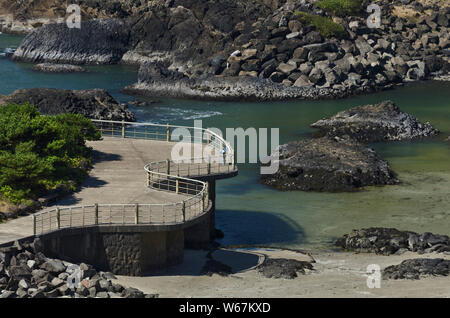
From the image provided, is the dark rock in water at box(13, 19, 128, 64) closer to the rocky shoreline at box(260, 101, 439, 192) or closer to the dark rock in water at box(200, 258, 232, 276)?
the rocky shoreline at box(260, 101, 439, 192)

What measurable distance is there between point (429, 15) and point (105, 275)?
101494mm

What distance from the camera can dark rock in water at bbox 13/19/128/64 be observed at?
129000 millimetres


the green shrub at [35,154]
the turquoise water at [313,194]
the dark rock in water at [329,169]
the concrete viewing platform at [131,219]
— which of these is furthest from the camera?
the dark rock in water at [329,169]

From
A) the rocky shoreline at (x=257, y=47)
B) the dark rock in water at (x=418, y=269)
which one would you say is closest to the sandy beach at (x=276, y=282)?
the dark rock in water at (x=418, y=269)

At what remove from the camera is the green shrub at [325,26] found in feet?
384

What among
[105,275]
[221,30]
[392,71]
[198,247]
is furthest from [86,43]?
[105,275]

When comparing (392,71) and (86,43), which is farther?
(86,43)

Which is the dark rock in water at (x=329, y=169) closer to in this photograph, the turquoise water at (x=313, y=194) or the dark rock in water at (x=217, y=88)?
the turquoise water at (x=313, y=194)

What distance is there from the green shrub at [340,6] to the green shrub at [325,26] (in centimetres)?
944

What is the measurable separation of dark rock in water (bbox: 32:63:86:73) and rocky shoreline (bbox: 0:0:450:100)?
5.24m

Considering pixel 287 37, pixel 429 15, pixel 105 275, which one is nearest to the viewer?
pixel 105 275

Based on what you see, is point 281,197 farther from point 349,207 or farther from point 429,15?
point 429,15

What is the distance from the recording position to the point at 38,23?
16088 cm

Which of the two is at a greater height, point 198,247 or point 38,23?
point 38,23
